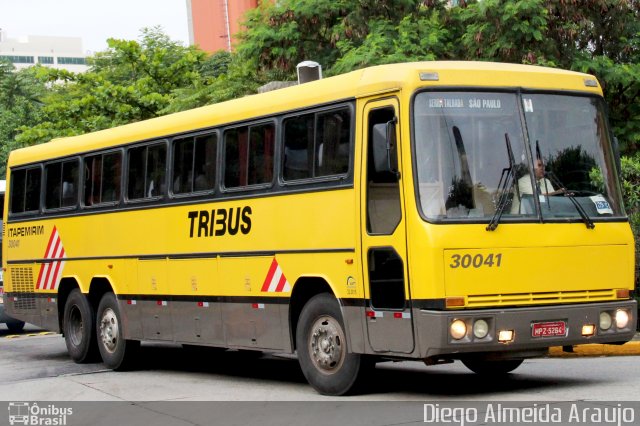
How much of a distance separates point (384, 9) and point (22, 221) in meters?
11.9

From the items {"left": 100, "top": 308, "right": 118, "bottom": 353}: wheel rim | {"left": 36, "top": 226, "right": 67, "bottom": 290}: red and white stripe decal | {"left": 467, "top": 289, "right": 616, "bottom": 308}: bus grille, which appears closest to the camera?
{"left": 467, "top": 289, "right": 616, "bottom": 308}: bus grille

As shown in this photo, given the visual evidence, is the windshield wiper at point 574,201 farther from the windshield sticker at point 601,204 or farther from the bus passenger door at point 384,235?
the bus passenger door at point 384,235

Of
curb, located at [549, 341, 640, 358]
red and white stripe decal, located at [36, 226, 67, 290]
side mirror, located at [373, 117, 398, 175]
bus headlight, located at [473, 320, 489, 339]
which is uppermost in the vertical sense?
side mirror, located at [373, 117, 398, 175]

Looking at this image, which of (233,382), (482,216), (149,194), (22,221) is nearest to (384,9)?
(22,221)

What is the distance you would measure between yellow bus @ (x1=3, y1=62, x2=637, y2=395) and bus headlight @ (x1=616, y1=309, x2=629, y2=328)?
0.01 meters

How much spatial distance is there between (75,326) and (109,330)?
3.80 ft

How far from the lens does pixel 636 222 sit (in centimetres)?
1800

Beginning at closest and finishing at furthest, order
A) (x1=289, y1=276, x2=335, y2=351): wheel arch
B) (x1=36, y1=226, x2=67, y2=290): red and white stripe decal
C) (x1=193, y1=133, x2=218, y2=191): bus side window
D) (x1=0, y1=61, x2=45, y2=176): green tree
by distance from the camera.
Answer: (x1=289, y1=276, x2=335, y2=351): wheel arch
(x1=193, y1=133, x2=218, y2=191): bus side window
(x1=36, y1=226, x2=67, y2=290): red and white stripe decal
(x1=0, y1=61, x2=45, y2=176): green tree

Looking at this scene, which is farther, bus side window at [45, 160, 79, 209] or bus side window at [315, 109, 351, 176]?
bus side window at [45, 160, 79, 209]

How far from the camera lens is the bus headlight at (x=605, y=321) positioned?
39.1 feet

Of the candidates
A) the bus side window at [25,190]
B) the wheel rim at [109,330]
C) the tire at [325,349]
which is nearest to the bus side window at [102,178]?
the wheel rim at [109,330]

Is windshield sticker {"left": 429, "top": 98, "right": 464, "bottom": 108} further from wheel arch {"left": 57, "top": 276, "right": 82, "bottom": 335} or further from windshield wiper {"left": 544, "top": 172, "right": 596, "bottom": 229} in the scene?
wheel arch {"left": 57, "top": 276, "right": 82, "bottom": 335}

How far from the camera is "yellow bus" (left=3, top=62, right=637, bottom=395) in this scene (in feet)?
37.2
